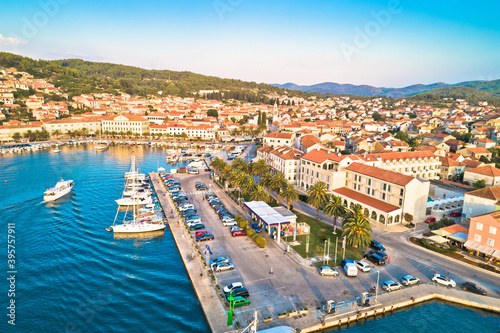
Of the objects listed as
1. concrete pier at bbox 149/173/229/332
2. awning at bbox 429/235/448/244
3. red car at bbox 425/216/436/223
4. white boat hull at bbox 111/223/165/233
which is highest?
awning at bbox 429/235/448/244

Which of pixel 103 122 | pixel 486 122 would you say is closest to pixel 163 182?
pixel 103 122

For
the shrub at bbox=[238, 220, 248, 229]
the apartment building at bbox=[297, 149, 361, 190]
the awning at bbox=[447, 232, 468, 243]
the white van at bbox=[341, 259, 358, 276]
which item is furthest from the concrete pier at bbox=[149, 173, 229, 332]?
the awning at bbox=[447, 232, 468, 243]

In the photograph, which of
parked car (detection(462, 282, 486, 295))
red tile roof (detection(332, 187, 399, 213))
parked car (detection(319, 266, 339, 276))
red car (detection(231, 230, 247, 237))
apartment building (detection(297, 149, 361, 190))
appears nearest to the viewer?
parked car (detection(462, 282, 486, 295))

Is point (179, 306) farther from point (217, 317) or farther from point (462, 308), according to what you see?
point (462, 308)

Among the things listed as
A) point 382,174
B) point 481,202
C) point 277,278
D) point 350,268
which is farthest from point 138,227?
point 481,202

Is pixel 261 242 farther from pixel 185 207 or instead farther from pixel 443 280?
pixel 443 280

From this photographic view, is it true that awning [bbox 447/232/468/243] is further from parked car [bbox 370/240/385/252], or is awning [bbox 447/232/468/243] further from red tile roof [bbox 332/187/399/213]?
parked car [bbox 370/240/385/252]
